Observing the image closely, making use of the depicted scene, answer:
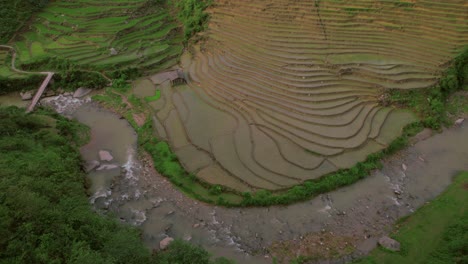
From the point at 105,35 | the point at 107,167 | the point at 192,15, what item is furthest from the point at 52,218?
the point at 192,15

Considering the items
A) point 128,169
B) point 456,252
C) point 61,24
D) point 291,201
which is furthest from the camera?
point 61,24

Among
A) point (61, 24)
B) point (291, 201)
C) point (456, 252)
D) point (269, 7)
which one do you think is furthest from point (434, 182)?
point (61, 24)

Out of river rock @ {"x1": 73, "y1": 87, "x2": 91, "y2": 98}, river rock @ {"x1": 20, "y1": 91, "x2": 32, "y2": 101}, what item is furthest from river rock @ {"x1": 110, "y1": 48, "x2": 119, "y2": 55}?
→ river rock @ {"x1": 20, "y1": 91, "x2": 32, "y2": 101}

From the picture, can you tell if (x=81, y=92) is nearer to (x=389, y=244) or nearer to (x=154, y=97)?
(x=154, y=97)

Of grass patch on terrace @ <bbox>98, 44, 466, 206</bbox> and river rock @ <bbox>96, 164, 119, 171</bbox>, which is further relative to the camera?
river rock @ <bbox>96, 164, 119, 171</bbox>

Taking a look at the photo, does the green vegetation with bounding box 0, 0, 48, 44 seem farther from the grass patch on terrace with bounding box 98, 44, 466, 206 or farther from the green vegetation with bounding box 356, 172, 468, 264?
the green vegetation with bounding box 356, 172, 468, 264

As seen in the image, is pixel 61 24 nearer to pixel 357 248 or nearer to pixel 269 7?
pixel 269 7
